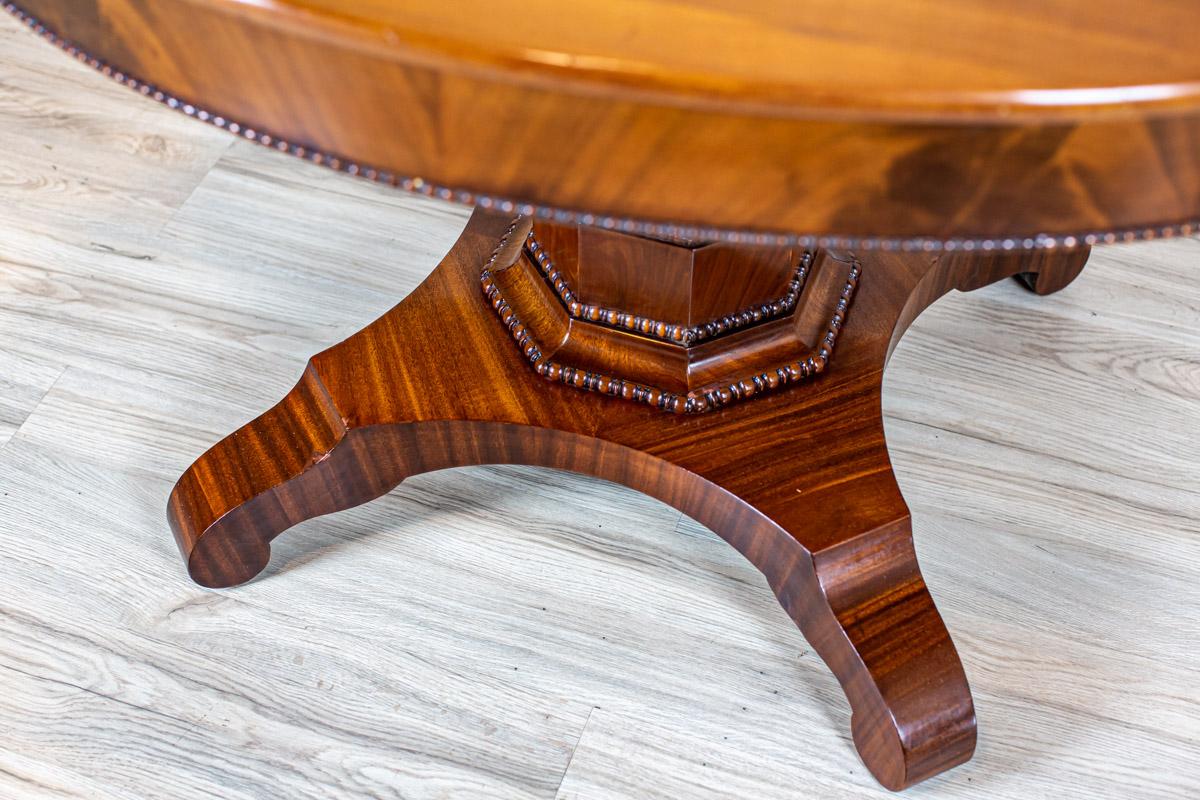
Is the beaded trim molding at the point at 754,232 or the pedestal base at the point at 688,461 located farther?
the pedestal base at the point at 688,461

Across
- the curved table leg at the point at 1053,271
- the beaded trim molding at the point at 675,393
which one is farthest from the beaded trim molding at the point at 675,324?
the curved table leg at the point at 1053,271

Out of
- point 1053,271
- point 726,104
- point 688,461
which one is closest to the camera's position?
point 726,104

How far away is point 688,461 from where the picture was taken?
2.39 ft

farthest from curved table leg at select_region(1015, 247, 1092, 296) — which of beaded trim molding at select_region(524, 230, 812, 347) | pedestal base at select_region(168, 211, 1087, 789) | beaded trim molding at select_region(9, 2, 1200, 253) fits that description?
beaded trim molding at select_region(9, 2, 1200, 253)

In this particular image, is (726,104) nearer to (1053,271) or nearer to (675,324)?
(675,324)

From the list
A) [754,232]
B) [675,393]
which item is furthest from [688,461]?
[754,232]

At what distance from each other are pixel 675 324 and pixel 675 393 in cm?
4

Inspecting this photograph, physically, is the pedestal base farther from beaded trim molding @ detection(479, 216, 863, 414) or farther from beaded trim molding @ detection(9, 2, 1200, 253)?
beaded trim molding @ detection(9, 2, 1200, 253)

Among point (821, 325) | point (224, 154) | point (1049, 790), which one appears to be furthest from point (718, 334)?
point (224, 154)

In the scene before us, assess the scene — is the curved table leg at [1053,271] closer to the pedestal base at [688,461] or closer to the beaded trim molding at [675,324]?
the pedestal base at [688,461]

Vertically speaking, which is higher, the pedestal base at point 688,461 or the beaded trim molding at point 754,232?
the beaded trim molding at point 754,232

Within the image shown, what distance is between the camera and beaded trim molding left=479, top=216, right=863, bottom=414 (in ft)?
2.44

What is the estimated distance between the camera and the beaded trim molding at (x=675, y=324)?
0.75 metres

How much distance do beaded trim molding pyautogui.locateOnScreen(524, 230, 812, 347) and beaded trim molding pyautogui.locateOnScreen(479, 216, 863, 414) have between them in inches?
1.2
